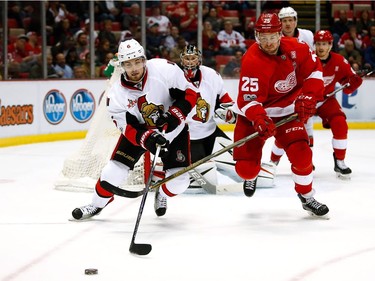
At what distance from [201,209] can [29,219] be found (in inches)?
39.3

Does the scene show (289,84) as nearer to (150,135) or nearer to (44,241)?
(150,135)

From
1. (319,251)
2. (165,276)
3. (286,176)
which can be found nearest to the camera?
(165,276)

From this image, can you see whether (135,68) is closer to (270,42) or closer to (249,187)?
(270,42)

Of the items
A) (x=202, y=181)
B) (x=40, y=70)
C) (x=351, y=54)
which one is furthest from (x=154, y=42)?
(x=202, y=181)

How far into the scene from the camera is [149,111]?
432cm

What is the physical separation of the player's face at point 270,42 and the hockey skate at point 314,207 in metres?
0.81

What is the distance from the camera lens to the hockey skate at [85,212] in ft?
14.8

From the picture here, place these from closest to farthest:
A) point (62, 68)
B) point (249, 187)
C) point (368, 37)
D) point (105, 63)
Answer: point (249, 187), point (62, 68), point (105, 63), point (368, 37)

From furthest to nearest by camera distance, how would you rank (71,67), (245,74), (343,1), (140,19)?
(343,1), (140,19), (71,67), (245,74)

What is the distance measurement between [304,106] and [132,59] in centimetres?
92

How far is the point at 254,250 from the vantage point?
3.83 metres

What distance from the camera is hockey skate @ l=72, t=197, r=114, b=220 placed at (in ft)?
14.8

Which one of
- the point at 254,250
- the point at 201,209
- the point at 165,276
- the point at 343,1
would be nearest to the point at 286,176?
the point at 201,209

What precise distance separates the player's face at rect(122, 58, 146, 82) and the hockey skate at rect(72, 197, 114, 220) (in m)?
0.72
